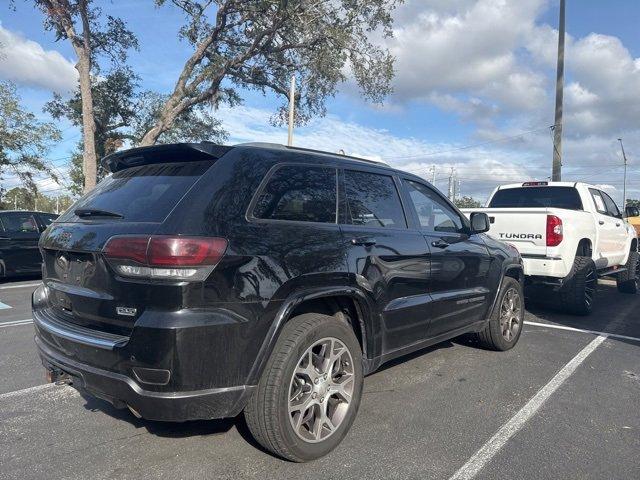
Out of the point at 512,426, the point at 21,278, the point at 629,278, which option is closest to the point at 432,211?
the point at 512,426

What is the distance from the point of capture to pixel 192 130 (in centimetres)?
2795

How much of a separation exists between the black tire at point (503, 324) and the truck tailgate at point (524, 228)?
1.55 m

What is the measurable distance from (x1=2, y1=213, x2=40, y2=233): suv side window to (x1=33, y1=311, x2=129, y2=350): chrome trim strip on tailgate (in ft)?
30.5

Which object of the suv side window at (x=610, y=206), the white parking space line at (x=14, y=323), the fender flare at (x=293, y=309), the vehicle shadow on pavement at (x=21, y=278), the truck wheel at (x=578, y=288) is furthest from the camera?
the vehicle shadow on pavement at (x=21, y=278)

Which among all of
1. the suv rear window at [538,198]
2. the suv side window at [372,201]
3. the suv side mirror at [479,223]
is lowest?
the suv side mirror at [479,223]

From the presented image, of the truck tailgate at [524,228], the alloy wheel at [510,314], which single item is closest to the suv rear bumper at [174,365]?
the alloy wheel at [510,314]

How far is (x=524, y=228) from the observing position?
7297mm

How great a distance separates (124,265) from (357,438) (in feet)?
6.21

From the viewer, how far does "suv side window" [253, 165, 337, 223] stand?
3.03 meters

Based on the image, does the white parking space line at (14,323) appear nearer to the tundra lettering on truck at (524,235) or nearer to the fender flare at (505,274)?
the fender flare at (505,274)

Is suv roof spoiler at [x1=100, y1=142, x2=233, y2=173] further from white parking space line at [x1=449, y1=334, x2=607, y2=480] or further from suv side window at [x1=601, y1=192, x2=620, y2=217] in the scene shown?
suv side window at [x1=601, y1=192, x2=620, y2=217]

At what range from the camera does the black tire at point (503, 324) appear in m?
5.39

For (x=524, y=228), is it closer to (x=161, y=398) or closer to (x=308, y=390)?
(x=308, y=390)

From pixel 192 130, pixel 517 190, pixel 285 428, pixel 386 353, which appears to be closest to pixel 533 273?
pixel 517 190
